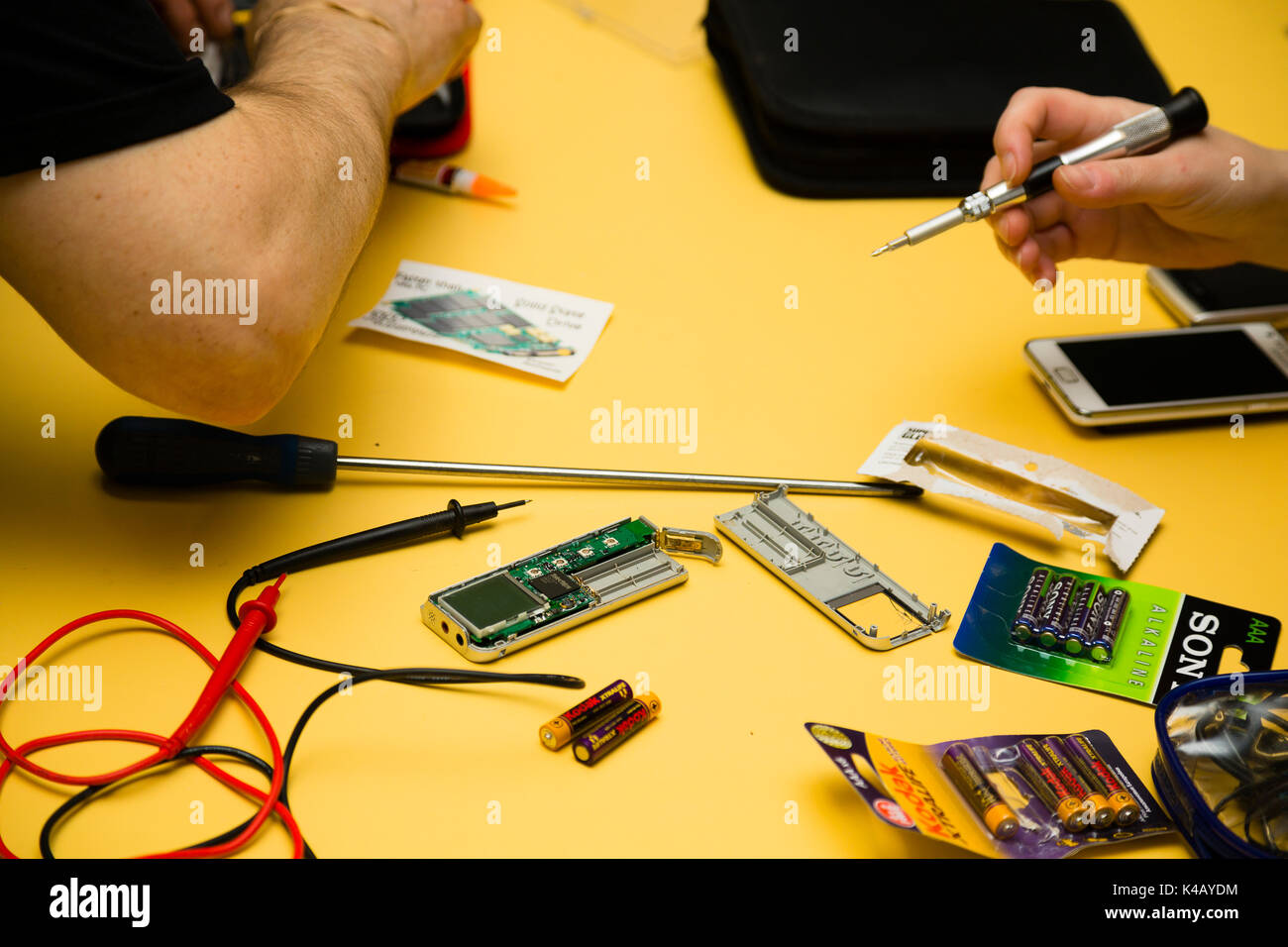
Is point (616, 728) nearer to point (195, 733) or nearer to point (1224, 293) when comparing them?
point (195, 733)

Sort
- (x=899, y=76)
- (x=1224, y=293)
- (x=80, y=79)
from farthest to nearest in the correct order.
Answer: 1. (x=899, y=76)
2. (x=1224, y=293)
3. (x=80, y=79)

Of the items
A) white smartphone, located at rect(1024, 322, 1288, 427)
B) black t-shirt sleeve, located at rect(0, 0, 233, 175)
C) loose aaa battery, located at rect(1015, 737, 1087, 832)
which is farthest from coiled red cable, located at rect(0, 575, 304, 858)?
white smartphone, located at rect(1024, 322, 1288, 427)

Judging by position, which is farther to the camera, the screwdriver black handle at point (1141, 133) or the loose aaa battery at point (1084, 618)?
the screwdriver black handle at point (1141, 133)

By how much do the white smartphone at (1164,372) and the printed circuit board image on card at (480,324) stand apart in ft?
1.57

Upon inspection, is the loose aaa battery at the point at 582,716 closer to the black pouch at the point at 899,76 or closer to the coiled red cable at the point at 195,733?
the coiled red cable at the point at 195,733

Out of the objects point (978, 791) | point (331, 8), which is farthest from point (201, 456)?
point (978, 791)

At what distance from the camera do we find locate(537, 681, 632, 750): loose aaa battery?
0.73m

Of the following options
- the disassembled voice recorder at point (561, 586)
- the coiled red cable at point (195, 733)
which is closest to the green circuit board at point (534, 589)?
the disassembled voice recorder at point (561, 586)

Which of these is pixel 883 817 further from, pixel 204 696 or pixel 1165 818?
pixel 204 696

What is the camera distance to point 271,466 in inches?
35.6

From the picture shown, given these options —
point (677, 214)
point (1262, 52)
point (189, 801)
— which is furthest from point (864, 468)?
point (1262, 52)

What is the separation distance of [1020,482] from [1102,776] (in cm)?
32

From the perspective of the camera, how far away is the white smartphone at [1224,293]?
45.8 inches

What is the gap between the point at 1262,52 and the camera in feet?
5.45
